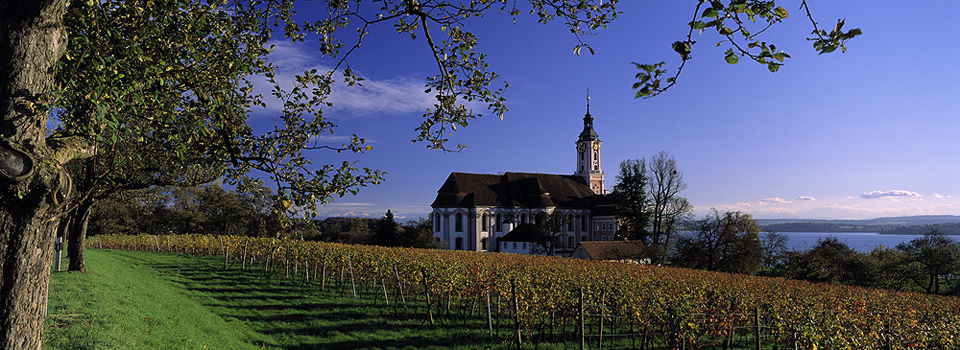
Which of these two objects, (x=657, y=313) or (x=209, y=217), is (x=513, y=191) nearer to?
(x=209, y=217)

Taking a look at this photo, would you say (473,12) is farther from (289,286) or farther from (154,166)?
(289,286)

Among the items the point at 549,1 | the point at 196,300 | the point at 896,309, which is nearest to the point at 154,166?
the point at 196,300

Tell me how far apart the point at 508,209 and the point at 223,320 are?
52.3m

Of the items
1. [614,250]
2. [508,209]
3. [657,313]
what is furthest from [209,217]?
[657,313]

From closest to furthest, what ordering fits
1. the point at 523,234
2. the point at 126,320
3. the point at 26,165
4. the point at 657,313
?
the point at 26,165
the point at 126,320
the point at 657,313
the point at 523,234

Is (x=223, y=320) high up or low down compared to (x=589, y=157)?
down

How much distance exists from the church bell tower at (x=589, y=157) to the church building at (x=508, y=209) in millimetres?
4555

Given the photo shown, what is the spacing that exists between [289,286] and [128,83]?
17785 millimetres

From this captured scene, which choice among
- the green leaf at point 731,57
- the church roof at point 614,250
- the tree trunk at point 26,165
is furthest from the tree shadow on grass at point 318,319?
the church roof at point 614,250

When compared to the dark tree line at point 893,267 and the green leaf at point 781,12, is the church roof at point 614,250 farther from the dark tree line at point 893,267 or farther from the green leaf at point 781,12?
the green leaf at point 781,12

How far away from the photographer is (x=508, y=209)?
64375 mm

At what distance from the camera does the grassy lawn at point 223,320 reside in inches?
340

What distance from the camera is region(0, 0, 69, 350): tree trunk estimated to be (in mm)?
4062

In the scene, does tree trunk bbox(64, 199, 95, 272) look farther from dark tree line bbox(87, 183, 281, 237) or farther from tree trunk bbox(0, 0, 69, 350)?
dark tree line bbox(87, 183, 281, 237)
